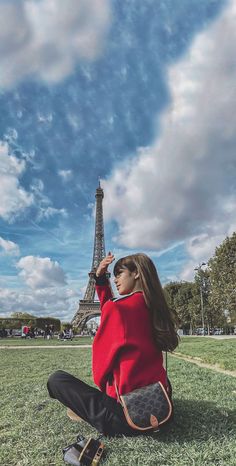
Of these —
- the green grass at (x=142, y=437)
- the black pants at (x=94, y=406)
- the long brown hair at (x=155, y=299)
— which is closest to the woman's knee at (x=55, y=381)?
the black pants at (x=94, y=406)

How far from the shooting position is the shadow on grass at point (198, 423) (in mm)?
3332

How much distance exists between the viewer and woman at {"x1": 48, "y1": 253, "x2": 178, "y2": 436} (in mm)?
3088

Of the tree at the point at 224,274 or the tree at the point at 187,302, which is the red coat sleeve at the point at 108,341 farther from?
the tree at the point at 187,302

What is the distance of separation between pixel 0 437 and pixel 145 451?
139 centimetres

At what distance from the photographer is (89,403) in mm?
3293

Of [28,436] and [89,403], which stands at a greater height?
[89,403]

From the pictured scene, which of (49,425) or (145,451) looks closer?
(145,451)

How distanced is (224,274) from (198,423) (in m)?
Answer: 31.8

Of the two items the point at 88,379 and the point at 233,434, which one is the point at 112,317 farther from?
the point at 88,379

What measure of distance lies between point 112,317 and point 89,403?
0.81 meters

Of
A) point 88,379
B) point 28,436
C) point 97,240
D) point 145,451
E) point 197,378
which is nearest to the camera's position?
point 145,451

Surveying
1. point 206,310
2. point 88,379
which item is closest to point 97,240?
point 206,310

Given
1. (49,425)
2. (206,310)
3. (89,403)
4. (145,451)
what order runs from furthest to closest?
(206,310), (49,425), (89,403), (145,451)

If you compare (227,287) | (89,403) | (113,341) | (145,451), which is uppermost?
(227,287)
